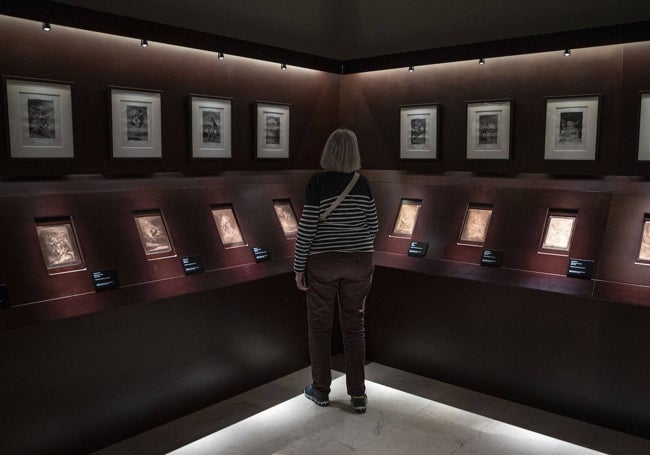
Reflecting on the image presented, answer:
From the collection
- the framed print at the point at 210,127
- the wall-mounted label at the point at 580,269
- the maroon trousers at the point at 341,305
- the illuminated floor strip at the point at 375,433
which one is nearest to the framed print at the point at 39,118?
the framed print at the point at 210,127

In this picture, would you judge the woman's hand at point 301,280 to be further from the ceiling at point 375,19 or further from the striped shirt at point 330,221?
the ceiling at point 375,19

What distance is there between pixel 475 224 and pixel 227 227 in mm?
2238

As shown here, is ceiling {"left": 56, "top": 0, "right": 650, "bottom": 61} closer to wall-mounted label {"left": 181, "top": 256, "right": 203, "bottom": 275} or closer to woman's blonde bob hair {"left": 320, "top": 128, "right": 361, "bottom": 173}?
woman's blonde bob hair {"left": 320, "top": 128, "right": 361, "bottom": 173}

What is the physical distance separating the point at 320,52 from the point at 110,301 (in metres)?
3.30

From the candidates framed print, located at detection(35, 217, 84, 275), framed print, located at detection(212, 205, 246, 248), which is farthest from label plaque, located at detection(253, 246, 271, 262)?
framed print, located at detection(35, 217, 84, 275)

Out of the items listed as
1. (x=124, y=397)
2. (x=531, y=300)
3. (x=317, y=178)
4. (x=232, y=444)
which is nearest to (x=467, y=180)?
(x=531, y=300)

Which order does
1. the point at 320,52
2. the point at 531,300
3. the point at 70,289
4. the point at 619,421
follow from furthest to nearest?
the point at 320,52 → the point at 531,300 → the point at 619,421 → the point at 70,289

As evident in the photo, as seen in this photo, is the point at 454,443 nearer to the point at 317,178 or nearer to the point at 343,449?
the point at 343,449

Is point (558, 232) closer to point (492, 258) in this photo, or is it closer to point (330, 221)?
point (492, 258)

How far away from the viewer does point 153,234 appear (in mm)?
4691

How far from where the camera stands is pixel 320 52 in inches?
236

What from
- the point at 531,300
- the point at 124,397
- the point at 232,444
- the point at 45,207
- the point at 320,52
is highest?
the point at 320,52

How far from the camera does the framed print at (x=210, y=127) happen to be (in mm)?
5039

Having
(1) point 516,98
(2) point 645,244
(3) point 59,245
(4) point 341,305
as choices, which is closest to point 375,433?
(4) point 341,305
